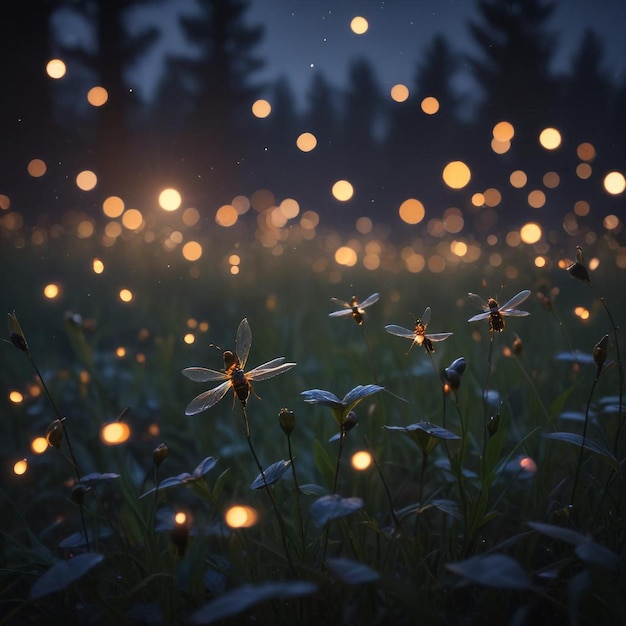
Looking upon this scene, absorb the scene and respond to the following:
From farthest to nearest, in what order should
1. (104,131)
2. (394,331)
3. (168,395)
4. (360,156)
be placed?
1. (360,156)
2. (104,131)
3. (168,395)
4. (394,331)

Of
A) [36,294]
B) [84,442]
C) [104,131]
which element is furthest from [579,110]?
[84,442]

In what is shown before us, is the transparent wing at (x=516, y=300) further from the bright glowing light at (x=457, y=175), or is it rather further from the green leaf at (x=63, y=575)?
the bright glowing light at (x=457, y=175)

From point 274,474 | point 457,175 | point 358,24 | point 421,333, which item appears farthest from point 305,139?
point 457,175

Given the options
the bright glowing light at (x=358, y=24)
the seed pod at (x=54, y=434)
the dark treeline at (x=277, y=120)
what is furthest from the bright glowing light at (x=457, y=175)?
the seed pod at (x=54, y=434)

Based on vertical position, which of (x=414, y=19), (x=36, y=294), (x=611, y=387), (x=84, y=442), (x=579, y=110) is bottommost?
(x=611, y=387)

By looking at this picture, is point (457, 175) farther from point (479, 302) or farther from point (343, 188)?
point (479, 302)

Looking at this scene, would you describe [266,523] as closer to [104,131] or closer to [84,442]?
[84,442]
